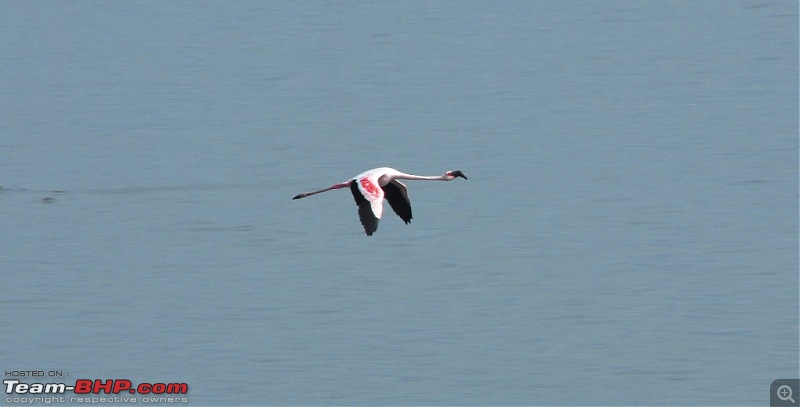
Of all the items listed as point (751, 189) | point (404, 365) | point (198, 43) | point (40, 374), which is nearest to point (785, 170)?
point (751, 189)

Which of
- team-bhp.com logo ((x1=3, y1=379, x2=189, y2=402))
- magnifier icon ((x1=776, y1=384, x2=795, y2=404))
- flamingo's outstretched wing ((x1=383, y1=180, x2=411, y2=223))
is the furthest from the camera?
flamingo's outstretched wing ((x1=383, y1=180, x2=411, y2=223))

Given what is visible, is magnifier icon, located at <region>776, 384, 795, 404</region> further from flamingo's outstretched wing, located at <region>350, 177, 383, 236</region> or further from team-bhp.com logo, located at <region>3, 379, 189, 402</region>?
team-bhp.com logo, located at <region>3, 379, 189, 402</region>

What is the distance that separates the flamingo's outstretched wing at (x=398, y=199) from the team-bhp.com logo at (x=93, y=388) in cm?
272

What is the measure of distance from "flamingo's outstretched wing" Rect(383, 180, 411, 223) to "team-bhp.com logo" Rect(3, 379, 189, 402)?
2.72 metres

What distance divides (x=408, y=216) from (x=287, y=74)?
1390 cm

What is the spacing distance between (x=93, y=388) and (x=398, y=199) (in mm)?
3457

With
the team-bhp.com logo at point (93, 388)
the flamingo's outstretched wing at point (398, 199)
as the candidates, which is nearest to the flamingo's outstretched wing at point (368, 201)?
the flamingo's outstretched wing at point (398, 199)

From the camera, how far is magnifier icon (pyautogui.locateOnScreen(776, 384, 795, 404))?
1523cm

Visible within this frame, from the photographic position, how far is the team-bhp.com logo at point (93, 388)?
16.0 m

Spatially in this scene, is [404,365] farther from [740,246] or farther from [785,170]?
[785,170]

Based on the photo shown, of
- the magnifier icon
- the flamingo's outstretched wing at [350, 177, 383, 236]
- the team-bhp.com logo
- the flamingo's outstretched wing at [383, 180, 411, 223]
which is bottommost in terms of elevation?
the team-bhp.com logo

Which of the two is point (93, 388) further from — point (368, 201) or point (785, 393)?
point (785, 393)

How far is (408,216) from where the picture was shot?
1695 centimetres

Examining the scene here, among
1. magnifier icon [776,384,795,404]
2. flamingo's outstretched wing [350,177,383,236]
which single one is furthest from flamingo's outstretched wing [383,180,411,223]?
magnifier icon [776,384,795,404]
